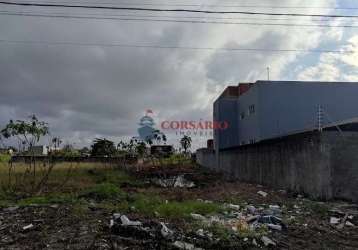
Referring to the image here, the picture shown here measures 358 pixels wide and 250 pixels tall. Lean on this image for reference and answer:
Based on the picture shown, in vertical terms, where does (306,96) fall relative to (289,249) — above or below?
above

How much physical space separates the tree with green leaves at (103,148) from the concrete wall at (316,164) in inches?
877

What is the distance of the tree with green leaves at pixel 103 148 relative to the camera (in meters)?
35.4

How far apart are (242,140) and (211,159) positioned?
15.2 feet

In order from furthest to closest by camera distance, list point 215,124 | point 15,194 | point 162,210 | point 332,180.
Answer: point 215,124
point 15,194
point 332,180
point 162,210

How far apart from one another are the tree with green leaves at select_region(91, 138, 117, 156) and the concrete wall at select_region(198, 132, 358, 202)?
73.1 ft

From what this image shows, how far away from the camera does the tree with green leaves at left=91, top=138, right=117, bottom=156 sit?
35369mm

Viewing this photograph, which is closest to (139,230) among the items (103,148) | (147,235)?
(147,235)

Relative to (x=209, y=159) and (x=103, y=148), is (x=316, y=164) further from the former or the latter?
(x=103, y=148)

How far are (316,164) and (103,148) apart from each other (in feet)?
106

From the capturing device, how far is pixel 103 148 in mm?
40625

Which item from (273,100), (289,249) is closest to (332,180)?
(289,249)

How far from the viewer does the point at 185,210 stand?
26.3 ft

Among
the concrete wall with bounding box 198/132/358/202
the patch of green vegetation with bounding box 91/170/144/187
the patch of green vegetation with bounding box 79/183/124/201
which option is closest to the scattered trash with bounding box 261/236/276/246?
the concrete wall with bounding box 198/132/358/202

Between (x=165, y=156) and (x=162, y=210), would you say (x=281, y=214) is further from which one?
(x=165, y=156)
